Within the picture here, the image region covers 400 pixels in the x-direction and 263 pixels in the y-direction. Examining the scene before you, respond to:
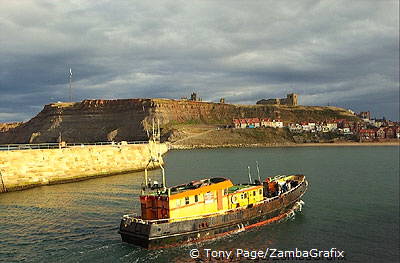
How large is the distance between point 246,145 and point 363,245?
433ft

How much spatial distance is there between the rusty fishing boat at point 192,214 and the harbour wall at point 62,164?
9.66m

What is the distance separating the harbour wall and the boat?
9687mm

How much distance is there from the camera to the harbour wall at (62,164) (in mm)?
39781

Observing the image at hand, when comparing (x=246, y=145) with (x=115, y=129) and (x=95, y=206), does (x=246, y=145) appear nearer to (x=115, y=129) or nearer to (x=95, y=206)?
(x=115, y=129)

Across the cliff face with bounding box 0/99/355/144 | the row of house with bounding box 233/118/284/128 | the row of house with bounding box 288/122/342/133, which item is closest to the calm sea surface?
the row of house with bounding box 233/118/284/128

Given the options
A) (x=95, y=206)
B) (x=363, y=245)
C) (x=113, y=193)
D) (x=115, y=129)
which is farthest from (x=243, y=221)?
(x=115, y=129)

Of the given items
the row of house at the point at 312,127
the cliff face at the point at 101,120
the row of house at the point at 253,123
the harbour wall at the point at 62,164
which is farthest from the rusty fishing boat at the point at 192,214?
the row of house at the point at 312,127

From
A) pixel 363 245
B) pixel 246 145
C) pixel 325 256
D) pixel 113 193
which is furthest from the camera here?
pixel 246 145

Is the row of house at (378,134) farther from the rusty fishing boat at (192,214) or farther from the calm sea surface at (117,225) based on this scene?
the rusty fishing boat at (192,214)

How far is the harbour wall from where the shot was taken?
131 feet

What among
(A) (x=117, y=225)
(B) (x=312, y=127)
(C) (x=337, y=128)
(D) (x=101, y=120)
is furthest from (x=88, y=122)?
(A) (x=117, y=225)

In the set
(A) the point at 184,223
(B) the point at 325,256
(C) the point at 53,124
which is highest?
Result: (C) the point at 53,124

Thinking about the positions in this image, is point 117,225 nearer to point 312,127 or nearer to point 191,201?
point 191,201

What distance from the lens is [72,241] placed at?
22516mm
